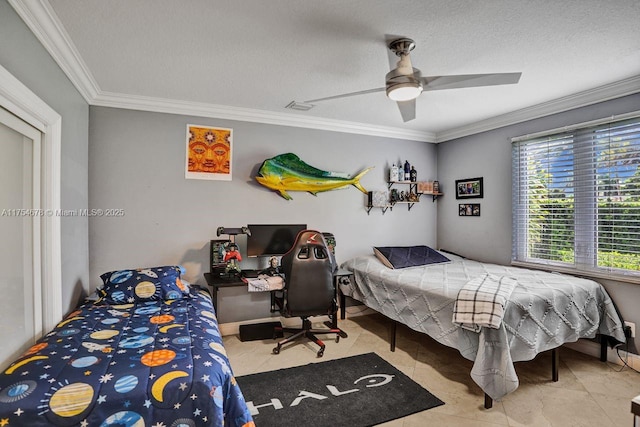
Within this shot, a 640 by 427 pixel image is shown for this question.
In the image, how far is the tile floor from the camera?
2.17 meters

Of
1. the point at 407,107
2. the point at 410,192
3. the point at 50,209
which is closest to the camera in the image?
the point at 50,209

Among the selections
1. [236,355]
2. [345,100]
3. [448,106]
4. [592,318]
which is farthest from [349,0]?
[592,318]

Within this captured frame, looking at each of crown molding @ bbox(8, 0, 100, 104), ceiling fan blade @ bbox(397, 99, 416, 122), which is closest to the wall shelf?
ceiling fan blade @ bbox(397, 99, 416, 122)

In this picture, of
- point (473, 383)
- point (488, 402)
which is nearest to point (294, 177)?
point (473, 383)

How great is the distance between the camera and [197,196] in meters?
3.55

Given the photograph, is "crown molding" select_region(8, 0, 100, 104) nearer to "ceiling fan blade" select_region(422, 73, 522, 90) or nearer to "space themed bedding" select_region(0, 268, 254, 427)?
"space themed bedding" select_region(0, 268, 254, 427)

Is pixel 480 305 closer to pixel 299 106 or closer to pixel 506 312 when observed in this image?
pixel 506 312

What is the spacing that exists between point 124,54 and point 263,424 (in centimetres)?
266

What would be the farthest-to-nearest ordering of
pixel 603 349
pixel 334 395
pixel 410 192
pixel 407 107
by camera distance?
1. pixel 410 192
2. pixel 603 349
3. pixel 407 107
4. pixel 334 395

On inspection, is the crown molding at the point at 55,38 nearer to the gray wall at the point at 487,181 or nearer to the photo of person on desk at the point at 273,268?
the photo of person on desk at the point at 273,268

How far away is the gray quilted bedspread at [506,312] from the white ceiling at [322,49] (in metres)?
1.72

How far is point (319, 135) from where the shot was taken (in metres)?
4.11

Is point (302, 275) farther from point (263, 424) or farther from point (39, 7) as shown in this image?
point (39, 7)

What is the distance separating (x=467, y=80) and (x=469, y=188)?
2487 mm
